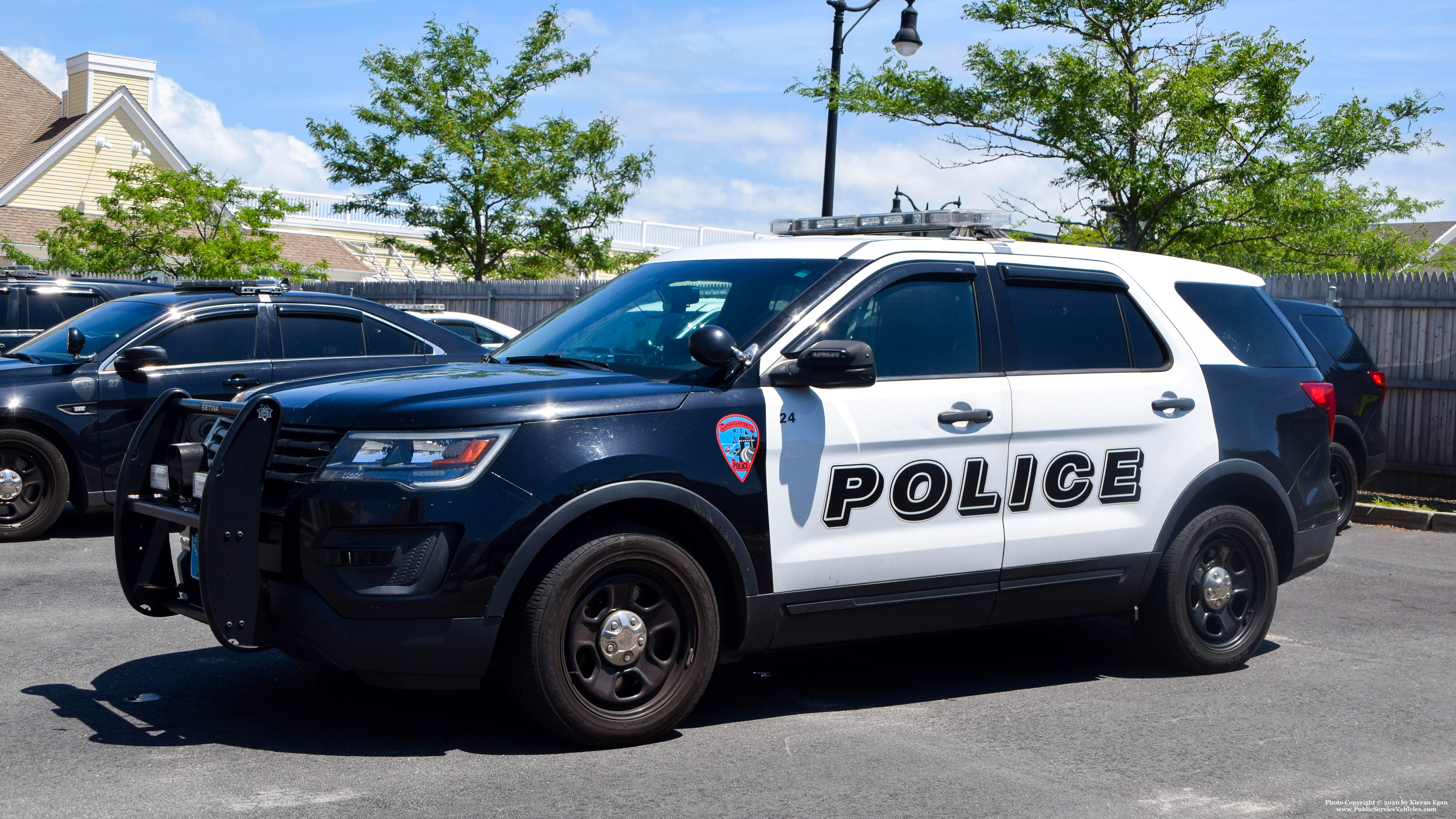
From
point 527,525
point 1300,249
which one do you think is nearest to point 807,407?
point 527,525

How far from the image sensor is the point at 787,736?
5.00m

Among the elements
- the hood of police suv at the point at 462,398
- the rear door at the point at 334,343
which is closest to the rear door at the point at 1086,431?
the hood of police suv at the point at 462,398

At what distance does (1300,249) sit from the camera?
52.2 ft

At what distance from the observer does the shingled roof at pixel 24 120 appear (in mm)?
35562

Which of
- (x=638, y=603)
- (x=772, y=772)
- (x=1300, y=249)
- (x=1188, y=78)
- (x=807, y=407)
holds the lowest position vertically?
(x=772, y=772)

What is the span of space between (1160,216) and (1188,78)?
1647 mm

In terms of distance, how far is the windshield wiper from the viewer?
5.33 m

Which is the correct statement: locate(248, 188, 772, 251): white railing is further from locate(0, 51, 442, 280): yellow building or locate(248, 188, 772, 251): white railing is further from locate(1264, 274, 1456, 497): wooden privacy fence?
locate(1264, 274, 1456, 497): wooden privacy fence

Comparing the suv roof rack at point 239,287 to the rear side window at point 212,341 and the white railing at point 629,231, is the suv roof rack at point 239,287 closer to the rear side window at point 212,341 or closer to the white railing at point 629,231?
the rear side window at point 212,341

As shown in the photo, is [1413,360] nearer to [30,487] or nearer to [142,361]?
[142,361]

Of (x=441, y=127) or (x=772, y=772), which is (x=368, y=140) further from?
(x=772, y=772)

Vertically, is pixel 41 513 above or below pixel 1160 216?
below

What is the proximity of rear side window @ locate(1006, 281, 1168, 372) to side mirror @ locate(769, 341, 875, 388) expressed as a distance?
88 centimetres

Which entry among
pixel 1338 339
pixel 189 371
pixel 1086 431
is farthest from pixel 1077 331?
pixel 189 371
